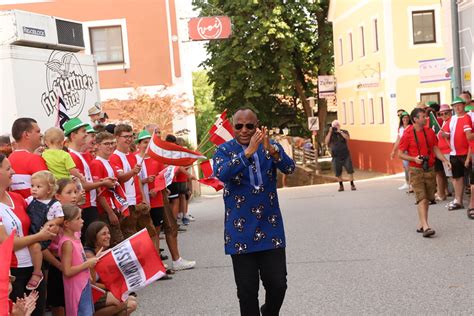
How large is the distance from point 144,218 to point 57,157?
2213 mm

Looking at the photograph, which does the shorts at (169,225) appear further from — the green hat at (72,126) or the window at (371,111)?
the window at (371,111)

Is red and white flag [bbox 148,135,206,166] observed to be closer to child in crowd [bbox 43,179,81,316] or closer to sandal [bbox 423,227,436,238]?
child in crowd [bbox 43,179,81,316]

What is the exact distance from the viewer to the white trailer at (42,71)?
30.0 feet

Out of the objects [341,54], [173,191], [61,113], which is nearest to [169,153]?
[61,113]

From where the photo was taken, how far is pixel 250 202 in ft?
17.9

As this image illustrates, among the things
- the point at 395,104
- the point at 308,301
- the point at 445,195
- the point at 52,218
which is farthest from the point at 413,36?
the point at 52,218

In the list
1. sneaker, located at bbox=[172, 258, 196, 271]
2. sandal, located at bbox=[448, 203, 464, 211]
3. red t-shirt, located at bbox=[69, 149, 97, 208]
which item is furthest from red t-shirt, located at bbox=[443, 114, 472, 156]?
red t-shirt, located at bbox=[69, 149, 97, 208]

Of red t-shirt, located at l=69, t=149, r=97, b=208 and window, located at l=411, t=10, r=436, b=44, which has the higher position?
window, located at l=411, t=10, r=436, b=44

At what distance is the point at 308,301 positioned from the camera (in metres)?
7.33

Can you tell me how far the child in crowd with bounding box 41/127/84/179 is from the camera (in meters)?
6.93

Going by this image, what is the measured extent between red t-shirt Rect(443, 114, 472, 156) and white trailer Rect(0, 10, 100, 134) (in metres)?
6.18

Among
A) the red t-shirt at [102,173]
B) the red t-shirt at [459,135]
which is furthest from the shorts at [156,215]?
the red t-shirt at [459,135]

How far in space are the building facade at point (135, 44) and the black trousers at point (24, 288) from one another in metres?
23.3

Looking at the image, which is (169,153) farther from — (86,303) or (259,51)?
(259,51)
